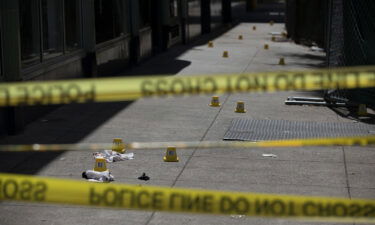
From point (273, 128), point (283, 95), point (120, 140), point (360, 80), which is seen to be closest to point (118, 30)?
point (283, 95)

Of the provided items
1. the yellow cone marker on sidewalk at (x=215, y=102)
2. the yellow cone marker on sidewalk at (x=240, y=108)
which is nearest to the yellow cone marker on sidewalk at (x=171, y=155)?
the yellow cone marker on sidewalk at (x=240, y=108)

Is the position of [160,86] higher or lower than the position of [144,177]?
higher

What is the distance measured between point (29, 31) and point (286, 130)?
4163 mm

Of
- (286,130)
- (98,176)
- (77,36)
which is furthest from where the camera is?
(77,36)

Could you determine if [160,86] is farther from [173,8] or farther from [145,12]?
[173,8]

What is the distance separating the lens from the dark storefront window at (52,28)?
13133 millimetres

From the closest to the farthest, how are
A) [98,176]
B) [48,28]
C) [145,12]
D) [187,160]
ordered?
[98,176] → [187,160] → [48,28] → [145,12]

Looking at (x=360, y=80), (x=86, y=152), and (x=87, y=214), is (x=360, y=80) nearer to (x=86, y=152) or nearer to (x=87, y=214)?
(x=87, y=214)

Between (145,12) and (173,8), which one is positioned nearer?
(145,12)

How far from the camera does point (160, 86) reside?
14.7 ft

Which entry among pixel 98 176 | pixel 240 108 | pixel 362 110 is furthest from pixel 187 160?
pixel 362 110

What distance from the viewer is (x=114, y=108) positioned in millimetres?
13273

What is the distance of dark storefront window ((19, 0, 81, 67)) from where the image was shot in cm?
1217

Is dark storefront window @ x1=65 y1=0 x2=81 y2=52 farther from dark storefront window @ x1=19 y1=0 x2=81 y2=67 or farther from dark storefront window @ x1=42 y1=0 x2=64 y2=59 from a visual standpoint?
dark storefront window @ x1=42 y1=0 x2=64 y2=59
